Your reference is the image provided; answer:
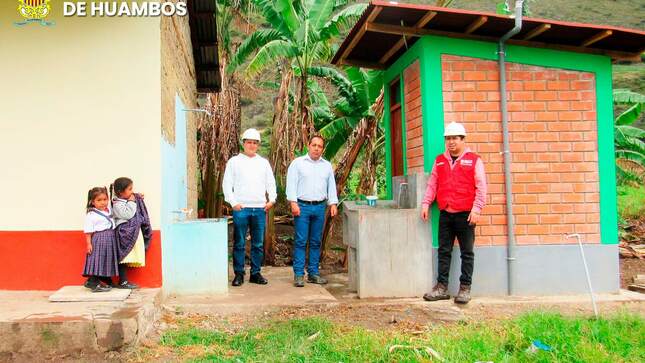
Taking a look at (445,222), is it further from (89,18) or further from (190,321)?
(89,18)

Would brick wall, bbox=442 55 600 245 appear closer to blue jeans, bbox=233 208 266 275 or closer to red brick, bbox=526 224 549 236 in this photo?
red brick, bbox=526 224 549 236

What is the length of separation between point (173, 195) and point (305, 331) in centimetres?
269

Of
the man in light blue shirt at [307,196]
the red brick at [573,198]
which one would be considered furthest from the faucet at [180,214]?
the red brick at [573,198]

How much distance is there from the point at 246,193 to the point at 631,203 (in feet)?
50.6

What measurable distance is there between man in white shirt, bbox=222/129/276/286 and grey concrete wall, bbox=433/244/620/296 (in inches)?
85.7

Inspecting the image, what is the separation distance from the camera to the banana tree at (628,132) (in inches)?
561

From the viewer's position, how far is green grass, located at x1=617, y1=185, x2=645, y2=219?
17.0 metres

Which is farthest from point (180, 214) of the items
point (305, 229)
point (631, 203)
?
point (631, 203)

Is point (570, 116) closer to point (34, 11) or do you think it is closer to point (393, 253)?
point (393, 253)

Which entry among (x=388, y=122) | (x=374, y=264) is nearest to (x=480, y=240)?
(x=374, y=264)

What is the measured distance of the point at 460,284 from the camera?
606 cm

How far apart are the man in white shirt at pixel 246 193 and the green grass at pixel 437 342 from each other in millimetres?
1796

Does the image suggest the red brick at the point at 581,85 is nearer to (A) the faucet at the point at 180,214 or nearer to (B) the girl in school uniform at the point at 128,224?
(A) the faucet at the point at 180,214

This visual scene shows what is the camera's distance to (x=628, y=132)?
16.0 meters
